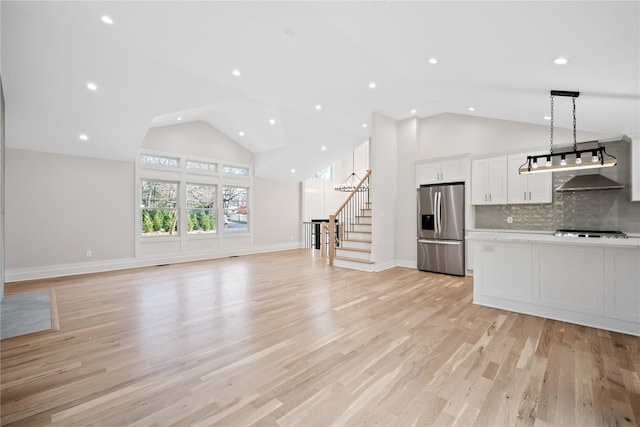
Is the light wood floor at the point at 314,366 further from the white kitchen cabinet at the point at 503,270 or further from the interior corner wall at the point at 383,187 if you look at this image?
the interior corner wall at the point at 383,187

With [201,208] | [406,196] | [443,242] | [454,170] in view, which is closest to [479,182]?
[454,170]

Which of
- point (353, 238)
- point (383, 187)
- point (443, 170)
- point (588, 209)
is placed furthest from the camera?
point (353, 238)

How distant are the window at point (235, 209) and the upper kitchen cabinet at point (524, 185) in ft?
22.9

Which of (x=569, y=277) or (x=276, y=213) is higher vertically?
(x=276, y=213)

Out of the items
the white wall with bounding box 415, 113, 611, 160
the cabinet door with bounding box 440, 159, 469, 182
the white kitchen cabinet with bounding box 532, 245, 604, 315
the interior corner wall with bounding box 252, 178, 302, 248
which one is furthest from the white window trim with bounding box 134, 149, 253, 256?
the white kitchen cabinet with bounding box 532, 245, 604, 315

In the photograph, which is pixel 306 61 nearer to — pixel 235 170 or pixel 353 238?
pixel 353 238

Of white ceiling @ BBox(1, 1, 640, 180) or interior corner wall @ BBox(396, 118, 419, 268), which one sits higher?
white ceiling @ BBox(1, 1, 640, 180)

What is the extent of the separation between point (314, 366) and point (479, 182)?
5.05 m

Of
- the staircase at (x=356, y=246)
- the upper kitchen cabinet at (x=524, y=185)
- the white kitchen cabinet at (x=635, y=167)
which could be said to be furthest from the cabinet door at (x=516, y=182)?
the staircase at (x=356, y=246)

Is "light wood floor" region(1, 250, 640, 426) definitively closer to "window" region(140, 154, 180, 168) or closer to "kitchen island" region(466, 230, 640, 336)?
"kitchen island" region(466, 230, 640, 336)

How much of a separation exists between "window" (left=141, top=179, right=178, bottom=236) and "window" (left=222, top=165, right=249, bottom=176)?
1528 millimetres

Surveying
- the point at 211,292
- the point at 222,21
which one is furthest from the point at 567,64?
the point at 211,292

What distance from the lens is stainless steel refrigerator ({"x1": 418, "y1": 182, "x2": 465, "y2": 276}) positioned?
223 inches

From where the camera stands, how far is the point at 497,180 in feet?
18.0
